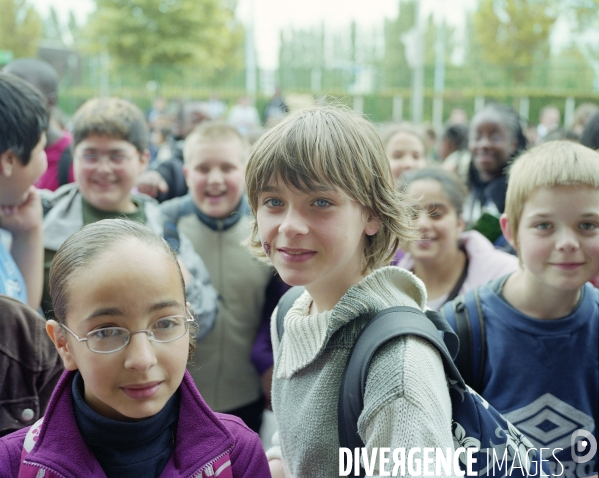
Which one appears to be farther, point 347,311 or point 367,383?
point 347,311

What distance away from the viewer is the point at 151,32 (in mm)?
29625

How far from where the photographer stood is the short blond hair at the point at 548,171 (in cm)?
231

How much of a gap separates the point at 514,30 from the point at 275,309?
1230 inches

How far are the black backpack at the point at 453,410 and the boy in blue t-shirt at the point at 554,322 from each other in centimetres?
63

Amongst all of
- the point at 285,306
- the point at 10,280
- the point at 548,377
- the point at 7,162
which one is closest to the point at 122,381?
the point at 285,306

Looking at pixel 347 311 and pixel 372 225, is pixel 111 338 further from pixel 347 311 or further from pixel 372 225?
pixel 372 225

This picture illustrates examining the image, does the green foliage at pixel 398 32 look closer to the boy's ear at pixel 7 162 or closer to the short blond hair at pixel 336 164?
the boy's ear at pixel 7 162

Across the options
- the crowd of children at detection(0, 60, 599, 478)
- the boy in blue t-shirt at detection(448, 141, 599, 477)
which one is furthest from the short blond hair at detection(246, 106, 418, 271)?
the boy in blue t-shirt at detection(448, 141, 599, 477)

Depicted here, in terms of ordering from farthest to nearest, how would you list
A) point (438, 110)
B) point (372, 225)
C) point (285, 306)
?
1. point (438, 110)
2. point (285, 306)
3. point (372, 225)

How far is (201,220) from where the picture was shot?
355 cm

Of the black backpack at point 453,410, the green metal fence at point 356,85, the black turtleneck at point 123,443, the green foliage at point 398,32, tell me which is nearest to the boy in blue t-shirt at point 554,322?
the black backpack at point 453,410

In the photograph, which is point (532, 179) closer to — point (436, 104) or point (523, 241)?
point (523, 241)

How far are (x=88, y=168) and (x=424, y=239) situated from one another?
1823mm

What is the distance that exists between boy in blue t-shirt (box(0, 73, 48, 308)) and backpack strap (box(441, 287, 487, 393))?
5.41 ft
